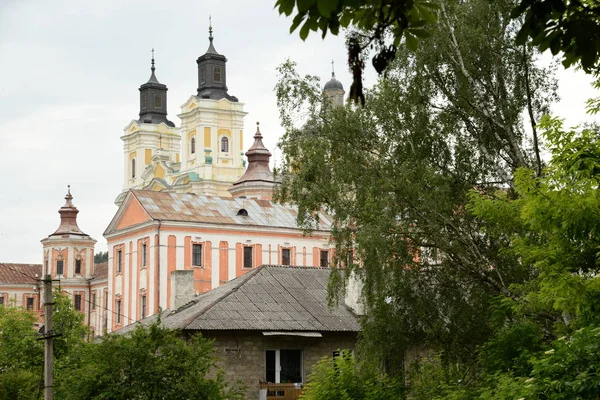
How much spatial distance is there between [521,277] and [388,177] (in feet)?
13.1

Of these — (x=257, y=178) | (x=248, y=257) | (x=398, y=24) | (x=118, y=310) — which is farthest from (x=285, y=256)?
(x=398, y=24)

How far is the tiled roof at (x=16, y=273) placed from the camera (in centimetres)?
9831

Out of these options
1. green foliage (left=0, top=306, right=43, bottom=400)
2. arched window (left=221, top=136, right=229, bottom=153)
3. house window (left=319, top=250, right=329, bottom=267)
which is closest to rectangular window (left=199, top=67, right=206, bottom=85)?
arched window (left=221, top=136, right=229, bottom=153)

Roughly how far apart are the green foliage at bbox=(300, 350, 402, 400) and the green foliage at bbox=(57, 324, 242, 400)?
2.16m

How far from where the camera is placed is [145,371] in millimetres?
25578

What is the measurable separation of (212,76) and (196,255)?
40928mm

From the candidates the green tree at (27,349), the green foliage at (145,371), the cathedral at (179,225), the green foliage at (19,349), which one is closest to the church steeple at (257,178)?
the cathedral at (179,225)

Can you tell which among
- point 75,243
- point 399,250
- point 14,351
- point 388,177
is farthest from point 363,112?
point 75,243

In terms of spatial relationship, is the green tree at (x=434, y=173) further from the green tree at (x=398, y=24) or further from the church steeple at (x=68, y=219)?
the church steeple at (x=68, y=219)

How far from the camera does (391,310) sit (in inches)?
1067

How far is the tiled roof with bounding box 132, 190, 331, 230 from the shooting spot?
6153cm

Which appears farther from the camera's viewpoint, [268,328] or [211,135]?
[211,135]

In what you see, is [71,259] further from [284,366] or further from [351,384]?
[351,384]

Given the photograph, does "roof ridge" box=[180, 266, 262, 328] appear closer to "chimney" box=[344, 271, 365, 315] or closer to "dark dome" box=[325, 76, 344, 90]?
"chimney" box=[344, 271, 365, 315]
